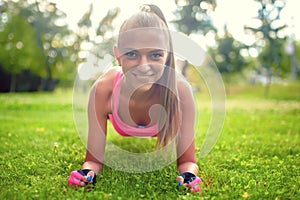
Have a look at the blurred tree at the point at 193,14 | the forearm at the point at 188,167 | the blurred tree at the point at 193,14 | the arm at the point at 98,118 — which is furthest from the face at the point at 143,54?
the blurred tree at the point at 193,14

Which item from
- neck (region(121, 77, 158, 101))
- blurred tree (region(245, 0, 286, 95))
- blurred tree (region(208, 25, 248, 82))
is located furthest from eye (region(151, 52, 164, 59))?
blurred tree (region(208, 25, 248, 82))

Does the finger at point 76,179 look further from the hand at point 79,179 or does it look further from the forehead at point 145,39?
the forehead at point 145,39

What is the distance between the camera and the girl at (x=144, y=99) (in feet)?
7.76

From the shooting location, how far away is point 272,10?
51.1 feet

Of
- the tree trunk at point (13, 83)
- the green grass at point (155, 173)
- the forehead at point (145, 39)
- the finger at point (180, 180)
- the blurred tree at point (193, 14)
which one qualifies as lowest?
the tree trunk at point (13, 83)

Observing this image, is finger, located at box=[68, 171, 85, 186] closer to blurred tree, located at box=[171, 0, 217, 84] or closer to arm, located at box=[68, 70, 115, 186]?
arm, located at box=[68, 70, 115, 186]

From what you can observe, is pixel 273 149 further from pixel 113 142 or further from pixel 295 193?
pixel 113 142

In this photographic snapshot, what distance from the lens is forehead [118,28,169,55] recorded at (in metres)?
2.33

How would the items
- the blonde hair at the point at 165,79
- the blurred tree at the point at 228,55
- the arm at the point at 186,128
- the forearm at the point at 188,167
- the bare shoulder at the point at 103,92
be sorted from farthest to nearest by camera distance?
the blurred tree at the point at 228,55, the bare shoulder at the point at 103,92, the arm at the point at 186,128, the forearm at the point at 188,167, the blonde hair at the point at 165,79

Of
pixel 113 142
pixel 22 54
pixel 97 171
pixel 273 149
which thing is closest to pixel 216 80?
pixel 97 171

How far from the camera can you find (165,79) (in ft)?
8.47

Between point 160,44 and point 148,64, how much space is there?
0.17m

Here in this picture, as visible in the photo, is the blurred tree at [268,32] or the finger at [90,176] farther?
the blurred tree at [268,32]

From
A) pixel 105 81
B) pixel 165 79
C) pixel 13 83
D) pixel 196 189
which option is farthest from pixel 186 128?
pixel 13 83
